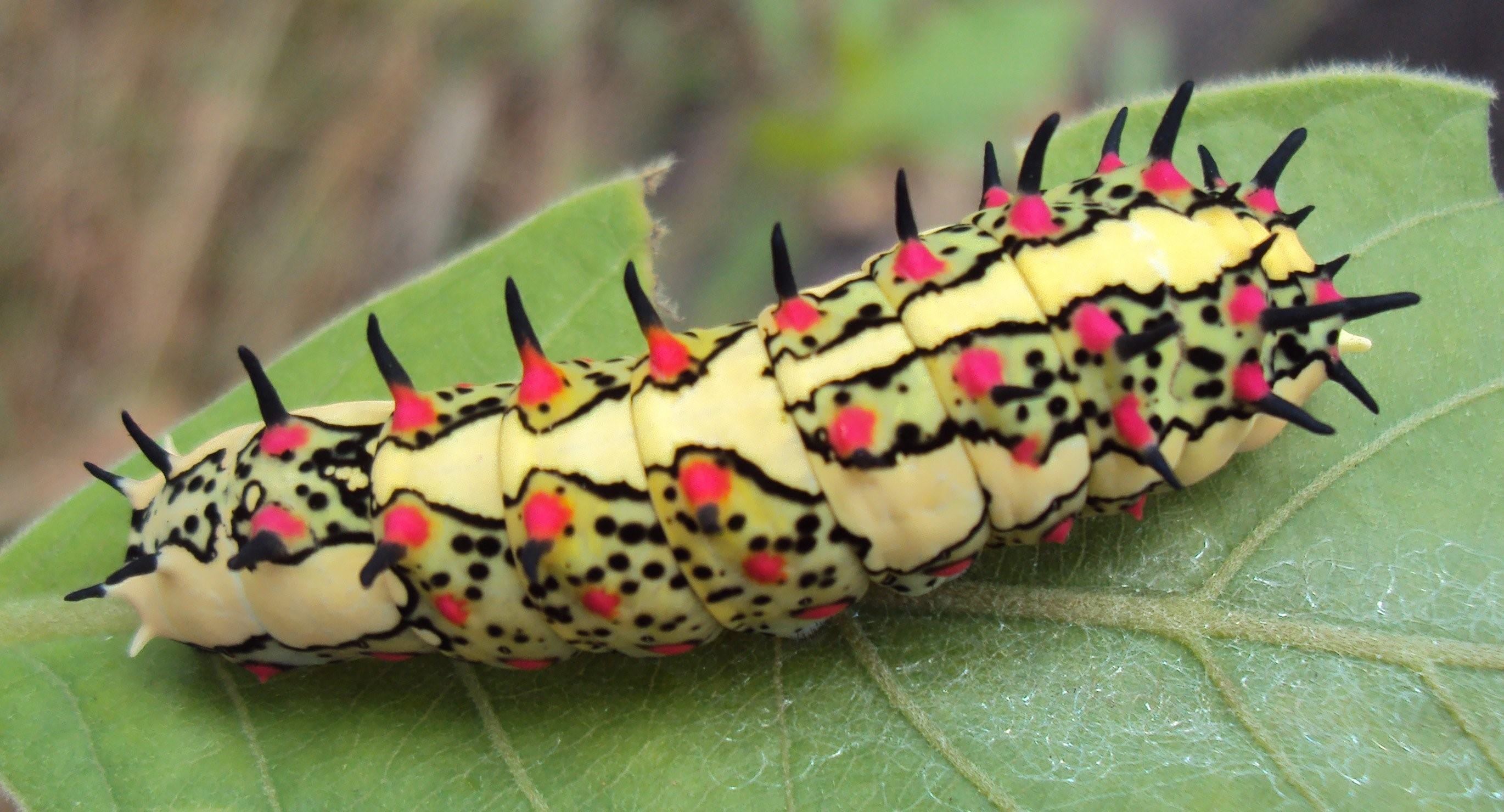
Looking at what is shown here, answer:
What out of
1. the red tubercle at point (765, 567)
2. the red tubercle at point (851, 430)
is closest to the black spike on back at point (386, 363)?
the red tubercle at point (765, 567)

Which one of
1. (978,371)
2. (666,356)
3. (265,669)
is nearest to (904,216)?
(978,371)

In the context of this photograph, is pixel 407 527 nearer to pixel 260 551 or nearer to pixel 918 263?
pixel 260 551

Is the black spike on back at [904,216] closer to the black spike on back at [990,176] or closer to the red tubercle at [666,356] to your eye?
the black spike on back at [990,176]

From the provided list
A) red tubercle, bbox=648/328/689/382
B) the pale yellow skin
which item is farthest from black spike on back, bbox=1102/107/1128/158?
red tubercle, bbox=648/328/689/382

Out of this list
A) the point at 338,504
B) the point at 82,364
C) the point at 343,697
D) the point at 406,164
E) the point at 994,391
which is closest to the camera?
the point at 994,391

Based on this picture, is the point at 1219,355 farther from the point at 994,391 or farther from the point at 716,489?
the point at 716,489

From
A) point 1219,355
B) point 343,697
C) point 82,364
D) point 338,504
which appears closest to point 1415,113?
point 1219,355
